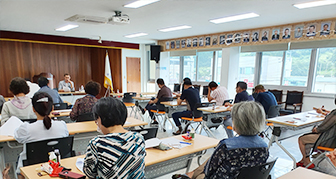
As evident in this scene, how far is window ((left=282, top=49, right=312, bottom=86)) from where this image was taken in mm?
6047

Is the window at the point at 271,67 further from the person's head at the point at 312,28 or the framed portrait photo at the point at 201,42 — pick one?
the framed portrait photo at the point at 201,42

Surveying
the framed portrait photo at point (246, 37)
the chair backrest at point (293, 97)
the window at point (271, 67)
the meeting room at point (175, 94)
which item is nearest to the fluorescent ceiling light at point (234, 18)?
the meeting room at point (175, 94)

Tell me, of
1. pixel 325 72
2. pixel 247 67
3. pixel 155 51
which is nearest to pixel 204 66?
pixel 247 67

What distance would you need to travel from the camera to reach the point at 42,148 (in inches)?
71.8

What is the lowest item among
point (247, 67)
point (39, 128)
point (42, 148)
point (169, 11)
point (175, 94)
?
point (175, 94)

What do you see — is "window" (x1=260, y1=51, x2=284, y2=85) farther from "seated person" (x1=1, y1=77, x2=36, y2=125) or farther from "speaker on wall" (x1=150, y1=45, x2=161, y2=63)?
"seated person" (x1=1, y1=77, x2=36, y2=125)

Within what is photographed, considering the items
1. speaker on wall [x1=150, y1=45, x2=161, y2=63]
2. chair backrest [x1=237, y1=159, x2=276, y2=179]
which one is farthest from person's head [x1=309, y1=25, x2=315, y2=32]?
→ speaker on wall [x1=150, y1=45, x2=161, y2=63]

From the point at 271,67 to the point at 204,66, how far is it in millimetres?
2707

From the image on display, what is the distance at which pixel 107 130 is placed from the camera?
130 cm

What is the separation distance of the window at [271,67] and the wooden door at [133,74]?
5949 millimetres

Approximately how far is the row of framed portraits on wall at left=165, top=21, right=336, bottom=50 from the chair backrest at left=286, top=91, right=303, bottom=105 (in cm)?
159

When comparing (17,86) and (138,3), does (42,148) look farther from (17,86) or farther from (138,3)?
(138,3)

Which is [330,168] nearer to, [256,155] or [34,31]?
[256,155]

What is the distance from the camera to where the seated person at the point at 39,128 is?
1.86 meters
